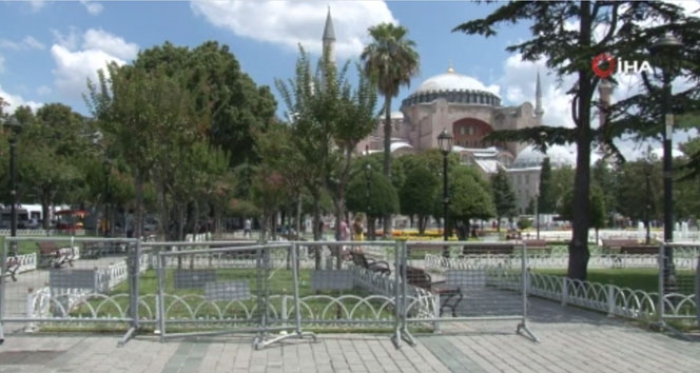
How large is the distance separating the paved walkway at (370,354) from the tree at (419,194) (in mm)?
46544

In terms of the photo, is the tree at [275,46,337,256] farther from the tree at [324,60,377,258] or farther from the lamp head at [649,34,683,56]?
the lamp head at [649,34,683,56]

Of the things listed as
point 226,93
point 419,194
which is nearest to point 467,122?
point 419,194

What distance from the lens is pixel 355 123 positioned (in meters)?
13.5

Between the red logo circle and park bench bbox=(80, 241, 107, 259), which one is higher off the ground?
the red logo circle

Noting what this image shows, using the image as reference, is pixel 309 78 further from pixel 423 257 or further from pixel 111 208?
pixel 111 208

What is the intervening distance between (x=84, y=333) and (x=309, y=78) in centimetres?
613

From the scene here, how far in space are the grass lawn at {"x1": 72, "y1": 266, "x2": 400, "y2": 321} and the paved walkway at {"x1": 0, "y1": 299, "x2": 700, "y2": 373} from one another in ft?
1.33

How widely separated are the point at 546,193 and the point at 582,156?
99208 millimetres

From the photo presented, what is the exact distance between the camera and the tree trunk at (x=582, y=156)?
1552 centimetres

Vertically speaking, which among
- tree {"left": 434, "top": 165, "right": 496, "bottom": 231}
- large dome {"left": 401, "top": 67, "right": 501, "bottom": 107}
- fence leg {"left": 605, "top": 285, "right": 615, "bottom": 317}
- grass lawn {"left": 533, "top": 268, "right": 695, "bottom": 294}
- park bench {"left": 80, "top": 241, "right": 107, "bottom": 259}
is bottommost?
grass lawn {"left": 533, "top": 268, "right": 695, "bottom": 294}

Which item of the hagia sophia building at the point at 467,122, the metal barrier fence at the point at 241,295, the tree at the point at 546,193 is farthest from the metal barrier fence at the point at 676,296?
the hagia sophia building at the point at 467,122

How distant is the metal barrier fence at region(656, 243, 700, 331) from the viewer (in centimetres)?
1022

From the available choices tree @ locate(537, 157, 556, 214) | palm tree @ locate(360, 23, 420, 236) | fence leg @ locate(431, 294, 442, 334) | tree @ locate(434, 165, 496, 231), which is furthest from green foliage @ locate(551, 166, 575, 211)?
fence leg @ locate(431, 294, 442, 334)

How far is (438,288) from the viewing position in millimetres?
10805
